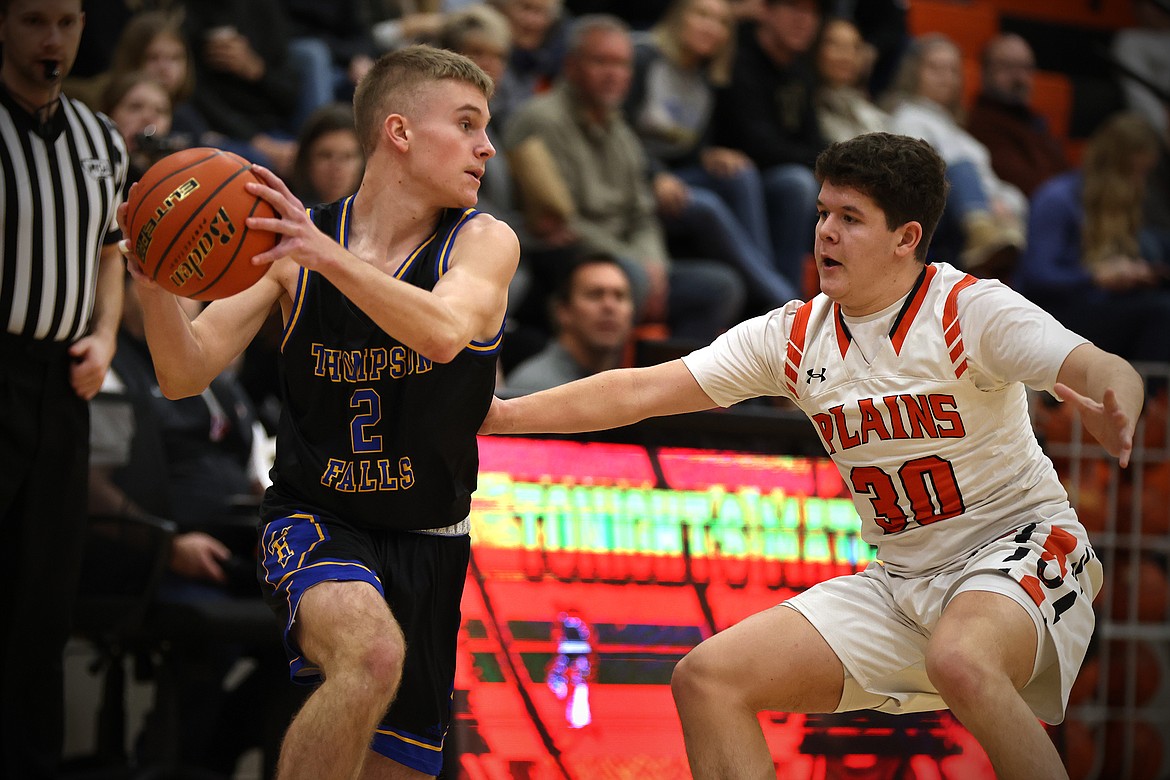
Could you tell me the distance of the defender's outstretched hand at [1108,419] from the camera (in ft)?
10.9

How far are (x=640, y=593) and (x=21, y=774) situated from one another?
2251 mm

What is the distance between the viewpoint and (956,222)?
9.07m

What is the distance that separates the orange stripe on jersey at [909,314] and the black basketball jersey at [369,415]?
119 cm

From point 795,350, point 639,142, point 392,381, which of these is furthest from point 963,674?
point 639,142

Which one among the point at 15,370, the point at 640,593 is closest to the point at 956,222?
the point at 640,593

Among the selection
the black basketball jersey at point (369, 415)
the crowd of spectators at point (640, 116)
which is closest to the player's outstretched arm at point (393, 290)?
the black basketball jersey at point (369, 415)

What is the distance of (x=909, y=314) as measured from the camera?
3861mm

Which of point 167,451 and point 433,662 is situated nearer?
point 433,662

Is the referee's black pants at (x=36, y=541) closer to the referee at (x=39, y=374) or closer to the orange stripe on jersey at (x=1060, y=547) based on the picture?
the referee at (x=39, y=374)

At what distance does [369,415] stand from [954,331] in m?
1.62

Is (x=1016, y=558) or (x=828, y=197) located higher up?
(x=828, y=197)

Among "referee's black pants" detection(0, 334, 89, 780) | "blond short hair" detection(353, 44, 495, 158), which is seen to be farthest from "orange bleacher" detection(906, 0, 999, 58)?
"referee's black pants" detection(0, 334, 89, 780)

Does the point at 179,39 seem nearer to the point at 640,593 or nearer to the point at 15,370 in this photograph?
the point at 15,370

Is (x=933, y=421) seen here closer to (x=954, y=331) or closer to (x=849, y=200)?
(x=954, y=331)
